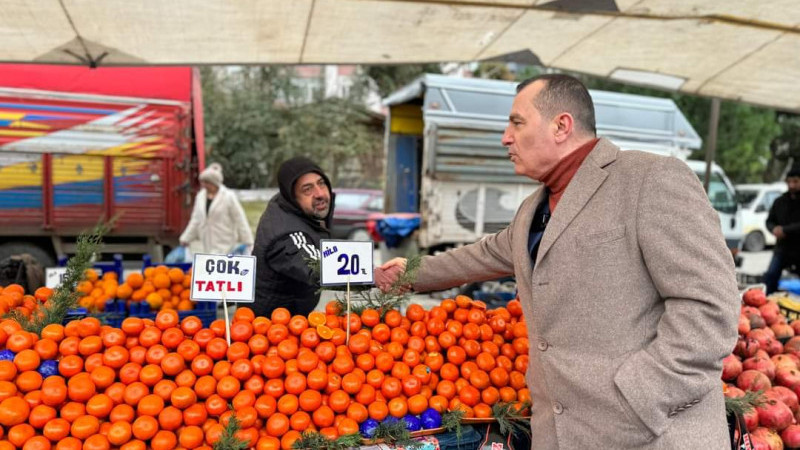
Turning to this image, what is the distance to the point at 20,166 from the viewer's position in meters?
6.71

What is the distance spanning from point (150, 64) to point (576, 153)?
3584mm

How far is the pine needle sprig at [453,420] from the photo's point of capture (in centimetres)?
207

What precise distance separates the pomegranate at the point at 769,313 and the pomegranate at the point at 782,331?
0.05 meters

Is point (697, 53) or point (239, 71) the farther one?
point (239, 71)

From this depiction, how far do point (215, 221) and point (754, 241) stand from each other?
15.1 m

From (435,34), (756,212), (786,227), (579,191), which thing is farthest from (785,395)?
(756,212)

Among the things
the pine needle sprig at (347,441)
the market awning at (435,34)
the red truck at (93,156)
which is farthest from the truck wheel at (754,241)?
the pine needle sprig at (347,441)

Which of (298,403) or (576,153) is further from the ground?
(576,153)

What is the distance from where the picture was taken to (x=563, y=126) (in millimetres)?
1675

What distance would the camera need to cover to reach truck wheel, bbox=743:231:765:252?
15.0 metres

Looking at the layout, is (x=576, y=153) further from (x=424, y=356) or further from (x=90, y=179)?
(x=90, y=179)

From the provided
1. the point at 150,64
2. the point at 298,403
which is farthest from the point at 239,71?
the point at 298,403

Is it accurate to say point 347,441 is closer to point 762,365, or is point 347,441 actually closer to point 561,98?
point 561,98

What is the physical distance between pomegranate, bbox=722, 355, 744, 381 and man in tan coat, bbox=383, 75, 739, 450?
1427 millimetres
